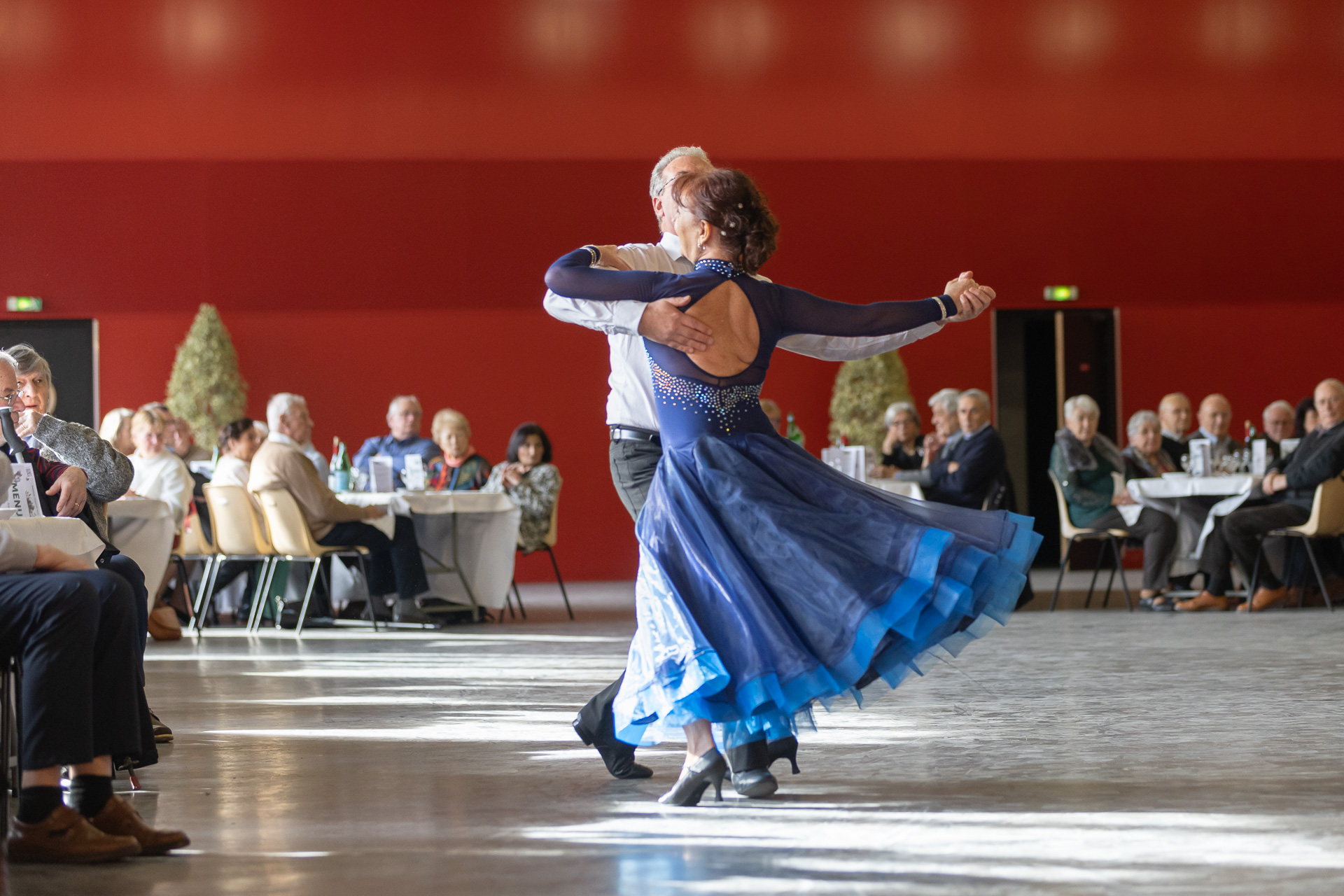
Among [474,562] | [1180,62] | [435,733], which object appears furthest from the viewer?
[1180,62]

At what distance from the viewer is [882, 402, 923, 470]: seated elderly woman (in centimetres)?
922

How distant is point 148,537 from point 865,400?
606cm

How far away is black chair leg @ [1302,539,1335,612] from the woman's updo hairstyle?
558cm

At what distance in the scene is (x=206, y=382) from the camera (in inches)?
418

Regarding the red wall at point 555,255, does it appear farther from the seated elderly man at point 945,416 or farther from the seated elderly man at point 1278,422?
the seated elderly man at point 945,416

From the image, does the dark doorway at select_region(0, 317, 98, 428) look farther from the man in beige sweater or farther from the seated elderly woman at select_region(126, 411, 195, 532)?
the seated elderly woman at select_region(126, 411, 195, 532)

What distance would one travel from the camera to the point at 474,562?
8.23 metres

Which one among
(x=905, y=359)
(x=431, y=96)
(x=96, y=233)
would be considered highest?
(x=431, y=96)

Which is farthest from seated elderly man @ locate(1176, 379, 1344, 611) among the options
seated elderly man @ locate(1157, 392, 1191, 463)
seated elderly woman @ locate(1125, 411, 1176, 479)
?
seated elderly man @ locate(1157, 392, 1191, 463)

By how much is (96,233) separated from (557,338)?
3.61m

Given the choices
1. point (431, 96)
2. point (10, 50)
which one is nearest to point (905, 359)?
point (431, 96)

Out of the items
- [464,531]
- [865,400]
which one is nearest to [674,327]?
[464,531]

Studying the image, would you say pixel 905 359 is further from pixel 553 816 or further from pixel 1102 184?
pixel 553 816

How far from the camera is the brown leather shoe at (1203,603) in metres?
8.13
